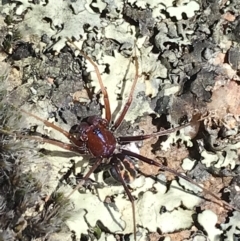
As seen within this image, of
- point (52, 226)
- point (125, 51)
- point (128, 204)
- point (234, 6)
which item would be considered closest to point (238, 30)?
point (234, 6)

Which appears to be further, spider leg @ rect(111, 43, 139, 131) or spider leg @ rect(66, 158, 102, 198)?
spider leg @ rect(111, 43, 139, 131)

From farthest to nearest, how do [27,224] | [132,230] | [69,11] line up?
[69,11]
[132,230]
[27,224]

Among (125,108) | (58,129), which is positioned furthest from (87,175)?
(125,108)

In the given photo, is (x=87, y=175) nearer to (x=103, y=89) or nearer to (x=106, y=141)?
(x=106, y=141)

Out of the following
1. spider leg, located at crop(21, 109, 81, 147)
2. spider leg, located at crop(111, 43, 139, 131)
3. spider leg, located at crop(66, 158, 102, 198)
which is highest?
spider leg, located at crop(111, 43, 139, 131)

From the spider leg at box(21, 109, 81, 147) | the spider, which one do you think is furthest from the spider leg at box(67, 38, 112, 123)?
the spider leg at box(21, 109, 81, 147)

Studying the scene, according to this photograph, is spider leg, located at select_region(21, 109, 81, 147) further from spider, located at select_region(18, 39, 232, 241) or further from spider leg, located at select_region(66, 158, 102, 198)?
spider leg, located at select_region(66, 158, 102, 198)

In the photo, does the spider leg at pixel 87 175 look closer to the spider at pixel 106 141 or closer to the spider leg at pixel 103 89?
the spider at pixel 106 141

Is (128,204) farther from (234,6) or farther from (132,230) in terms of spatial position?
(234,6)

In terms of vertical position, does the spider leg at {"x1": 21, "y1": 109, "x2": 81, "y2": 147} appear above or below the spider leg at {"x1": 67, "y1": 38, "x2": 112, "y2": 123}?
below
